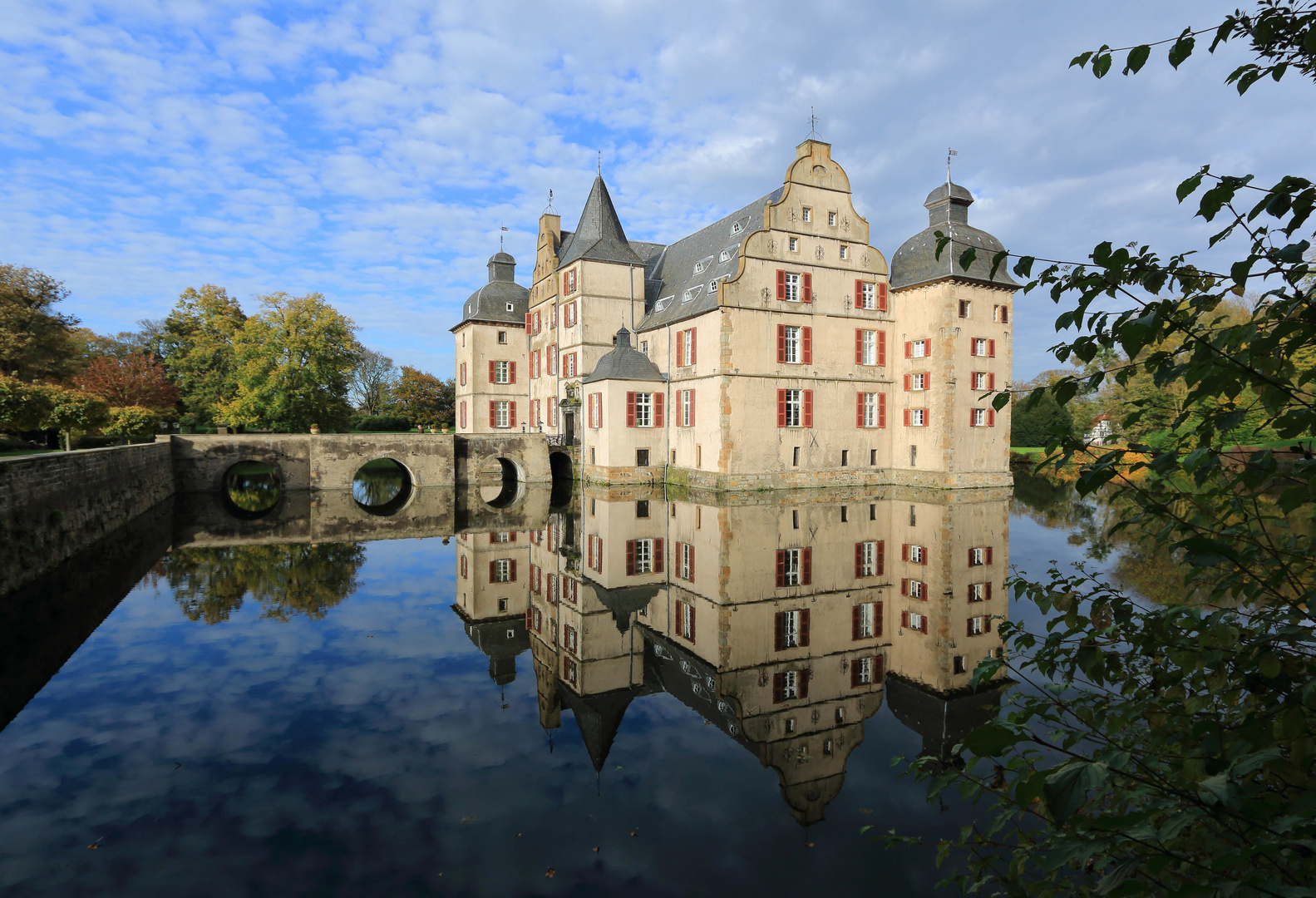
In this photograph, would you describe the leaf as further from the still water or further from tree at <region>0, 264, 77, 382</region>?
tree at <region>0, 264, 77, 382</region>

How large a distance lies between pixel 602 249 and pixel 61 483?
20947 millimetres

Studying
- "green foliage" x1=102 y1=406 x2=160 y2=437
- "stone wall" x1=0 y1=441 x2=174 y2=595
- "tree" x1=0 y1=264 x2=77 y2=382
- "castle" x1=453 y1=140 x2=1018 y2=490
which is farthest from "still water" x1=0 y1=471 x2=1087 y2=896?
"tree" x1=0 y1=264 x2=77 y2=382

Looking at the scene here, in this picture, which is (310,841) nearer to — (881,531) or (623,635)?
(623,635)

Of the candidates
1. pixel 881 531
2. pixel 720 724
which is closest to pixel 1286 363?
pixel 720 724

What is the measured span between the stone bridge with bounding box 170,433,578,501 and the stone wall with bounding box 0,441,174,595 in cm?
674

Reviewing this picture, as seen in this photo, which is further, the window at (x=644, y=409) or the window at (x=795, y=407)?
the window at (x=644, y=409)

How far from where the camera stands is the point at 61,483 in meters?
13.0

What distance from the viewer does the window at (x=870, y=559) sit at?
1243 centimetres

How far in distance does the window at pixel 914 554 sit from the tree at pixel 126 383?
113 ft

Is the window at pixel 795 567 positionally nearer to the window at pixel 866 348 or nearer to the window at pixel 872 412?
the window at pixel 872 412

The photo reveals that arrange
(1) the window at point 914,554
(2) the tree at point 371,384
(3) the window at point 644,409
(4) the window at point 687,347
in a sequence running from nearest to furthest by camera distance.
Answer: (1) the window at point 914,554, (4) the window at point 687,347, (3) the window at point 644,409, (2) the tree at point 371,384

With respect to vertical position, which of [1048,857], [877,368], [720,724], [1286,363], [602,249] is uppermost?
[602,249]

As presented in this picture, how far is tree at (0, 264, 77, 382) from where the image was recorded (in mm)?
29297

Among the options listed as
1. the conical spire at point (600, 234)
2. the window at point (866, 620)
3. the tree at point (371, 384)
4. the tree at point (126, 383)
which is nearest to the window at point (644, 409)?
the conical spire at point (600, 234)
